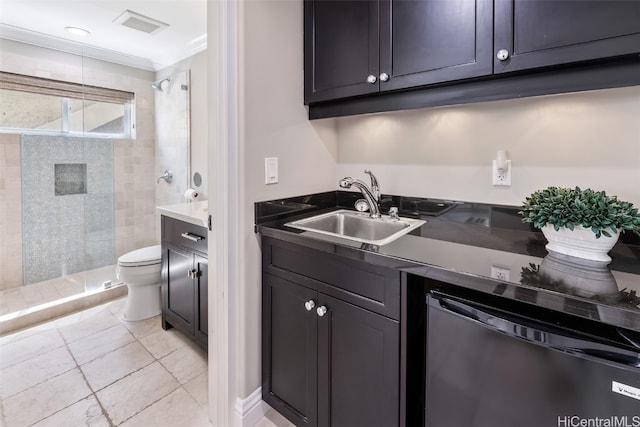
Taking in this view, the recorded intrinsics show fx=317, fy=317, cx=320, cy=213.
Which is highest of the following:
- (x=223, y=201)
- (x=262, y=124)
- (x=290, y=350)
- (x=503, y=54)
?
(x=503, y=54)

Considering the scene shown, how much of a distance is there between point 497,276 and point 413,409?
1.83ft

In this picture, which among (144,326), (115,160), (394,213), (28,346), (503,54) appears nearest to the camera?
(503,54)

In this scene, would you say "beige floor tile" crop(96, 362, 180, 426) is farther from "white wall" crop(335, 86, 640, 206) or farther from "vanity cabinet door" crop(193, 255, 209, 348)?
"white wall" crop(335, 86, 640, 206)

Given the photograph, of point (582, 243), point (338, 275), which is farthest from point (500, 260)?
point (338, 275)

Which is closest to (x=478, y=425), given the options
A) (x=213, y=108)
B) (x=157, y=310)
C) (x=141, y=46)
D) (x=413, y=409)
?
(x=413, y=409)

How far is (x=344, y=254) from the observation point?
1.09m

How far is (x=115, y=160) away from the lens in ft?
10.3

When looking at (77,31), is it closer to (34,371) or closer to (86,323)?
(86,323)

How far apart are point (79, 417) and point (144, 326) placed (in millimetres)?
837

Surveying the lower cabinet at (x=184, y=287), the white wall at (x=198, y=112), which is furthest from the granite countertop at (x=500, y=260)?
the white wall at (x=198, y=112)

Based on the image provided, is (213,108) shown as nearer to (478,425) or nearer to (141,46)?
(478,425)

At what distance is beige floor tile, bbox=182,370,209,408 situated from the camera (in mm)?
1589

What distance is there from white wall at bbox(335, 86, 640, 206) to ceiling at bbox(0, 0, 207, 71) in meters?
1.57

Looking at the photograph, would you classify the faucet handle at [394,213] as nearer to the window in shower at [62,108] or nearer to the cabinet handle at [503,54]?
the cabinet handle at [503,54]
